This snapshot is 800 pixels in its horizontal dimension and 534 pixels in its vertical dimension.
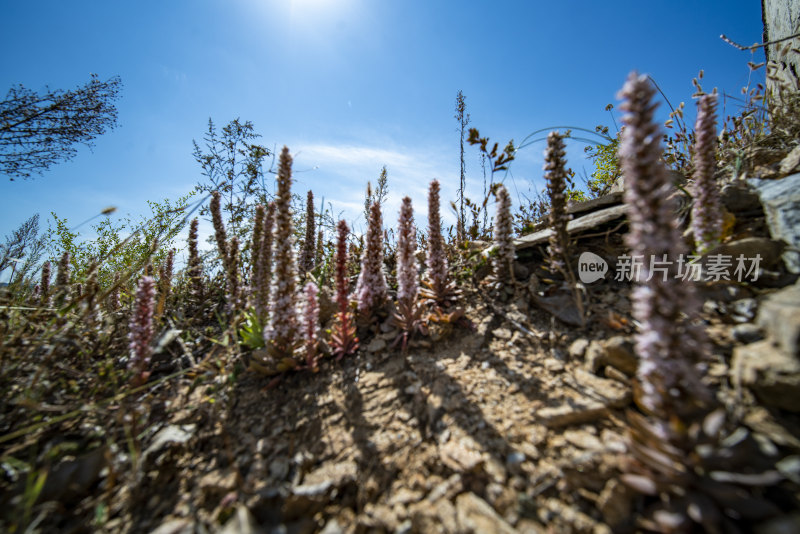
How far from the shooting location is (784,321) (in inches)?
70.0

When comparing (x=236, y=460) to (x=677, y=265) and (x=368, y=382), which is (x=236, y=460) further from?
(x=677, y=265)

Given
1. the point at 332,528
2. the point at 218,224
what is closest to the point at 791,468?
the point at 332,528

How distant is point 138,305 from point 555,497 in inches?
155

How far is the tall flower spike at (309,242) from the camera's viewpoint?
18.6ft

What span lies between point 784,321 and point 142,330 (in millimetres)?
5059

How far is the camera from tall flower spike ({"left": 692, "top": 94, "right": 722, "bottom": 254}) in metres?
3.05

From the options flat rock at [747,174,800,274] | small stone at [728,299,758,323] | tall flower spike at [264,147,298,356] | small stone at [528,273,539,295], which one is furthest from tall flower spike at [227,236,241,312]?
flat rock at [747,174,800,274]

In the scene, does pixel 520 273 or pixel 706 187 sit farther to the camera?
pixel 520 273

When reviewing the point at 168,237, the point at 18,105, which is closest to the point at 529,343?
the point at 168,237

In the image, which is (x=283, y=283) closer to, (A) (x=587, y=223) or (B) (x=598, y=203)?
(A) (x=587, y=223)

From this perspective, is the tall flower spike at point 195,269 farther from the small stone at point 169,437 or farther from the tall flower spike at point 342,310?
the tall flower spike at point 342,310

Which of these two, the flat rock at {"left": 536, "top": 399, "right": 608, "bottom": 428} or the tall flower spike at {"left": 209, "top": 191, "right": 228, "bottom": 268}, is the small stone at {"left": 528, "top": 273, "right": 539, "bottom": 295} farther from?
the tall flower spike at {"left": 209, "top": 191, "right": 228, "bottom": 268}

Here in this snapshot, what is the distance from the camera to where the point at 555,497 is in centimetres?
171

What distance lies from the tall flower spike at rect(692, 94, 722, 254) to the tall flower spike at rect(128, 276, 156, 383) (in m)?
5.69
